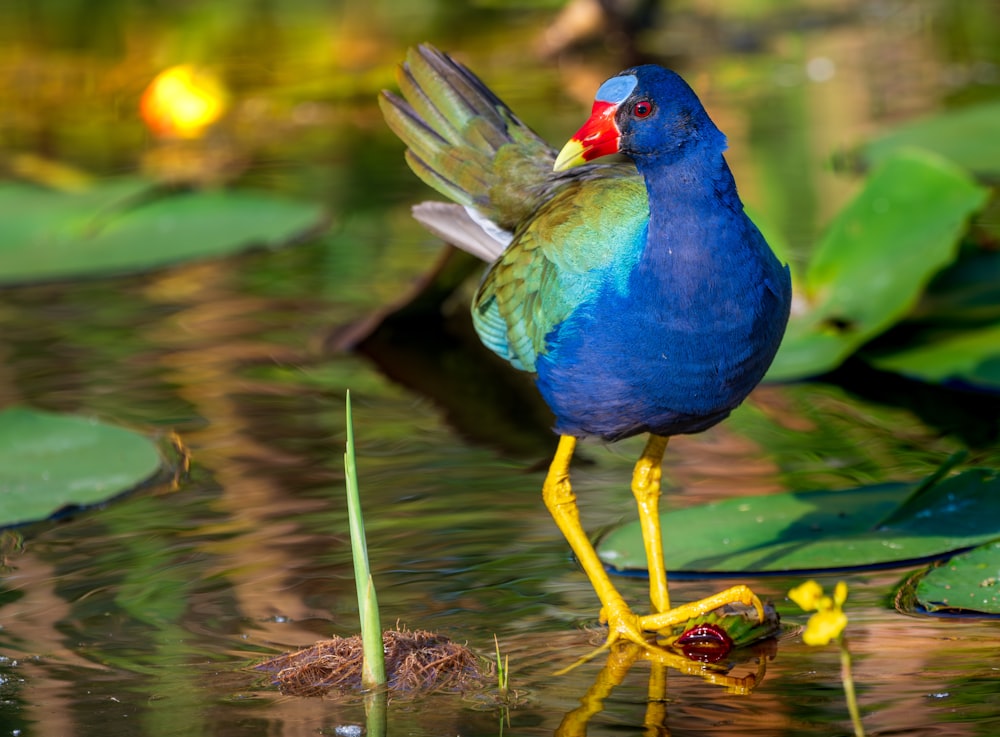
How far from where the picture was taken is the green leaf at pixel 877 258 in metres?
3.83

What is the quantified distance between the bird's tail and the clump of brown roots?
1.05m

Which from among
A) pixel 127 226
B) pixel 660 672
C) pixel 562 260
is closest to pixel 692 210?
pixel 562 260

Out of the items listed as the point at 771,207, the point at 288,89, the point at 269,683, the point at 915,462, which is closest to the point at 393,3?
the point at 288,89

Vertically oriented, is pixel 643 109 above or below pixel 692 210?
above

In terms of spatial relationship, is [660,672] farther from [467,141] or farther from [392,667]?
[467,141]

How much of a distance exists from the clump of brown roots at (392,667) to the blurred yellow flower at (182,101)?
14.4 ft

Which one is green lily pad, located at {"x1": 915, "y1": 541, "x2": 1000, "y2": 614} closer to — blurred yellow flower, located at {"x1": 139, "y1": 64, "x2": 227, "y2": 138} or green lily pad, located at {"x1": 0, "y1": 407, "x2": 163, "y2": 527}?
green lily pad, located at {"x1": 0, "y1": 407, "x2": 163, "y2": 527}

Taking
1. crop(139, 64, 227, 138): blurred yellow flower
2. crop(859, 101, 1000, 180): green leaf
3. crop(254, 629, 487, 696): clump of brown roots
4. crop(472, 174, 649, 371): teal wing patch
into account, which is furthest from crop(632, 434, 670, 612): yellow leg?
crop(139, 64, 227, 138): blurred yellow flower

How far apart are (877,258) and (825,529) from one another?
1.23 m

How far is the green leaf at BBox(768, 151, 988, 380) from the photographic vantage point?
12.6ft

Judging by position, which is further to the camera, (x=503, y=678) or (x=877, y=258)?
(x=877, y=258)

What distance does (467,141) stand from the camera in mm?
3428

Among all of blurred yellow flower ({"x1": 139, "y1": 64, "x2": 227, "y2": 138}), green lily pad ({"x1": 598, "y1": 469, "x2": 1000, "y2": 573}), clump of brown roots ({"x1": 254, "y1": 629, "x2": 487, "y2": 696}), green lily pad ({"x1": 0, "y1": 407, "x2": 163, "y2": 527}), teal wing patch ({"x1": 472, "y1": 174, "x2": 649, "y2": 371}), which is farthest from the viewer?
blurred yellow flower ({"x1": 139, "y1": 64, "x2": 227, "y2": 138})

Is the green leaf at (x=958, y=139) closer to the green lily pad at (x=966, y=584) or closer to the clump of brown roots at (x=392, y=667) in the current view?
the green lily pad at (x=966, y=584)
